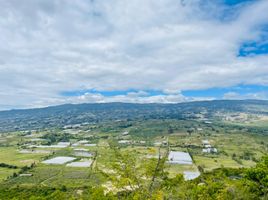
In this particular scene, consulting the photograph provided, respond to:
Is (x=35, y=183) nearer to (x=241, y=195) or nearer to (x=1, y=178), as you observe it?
(x=1, y=178)

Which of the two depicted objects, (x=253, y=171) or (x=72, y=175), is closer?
(x=253, y=171)

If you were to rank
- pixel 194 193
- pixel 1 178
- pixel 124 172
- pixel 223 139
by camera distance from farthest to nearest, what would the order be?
pixel 223 139
pixel 1 178
pixel 194 193
pixel 124 172

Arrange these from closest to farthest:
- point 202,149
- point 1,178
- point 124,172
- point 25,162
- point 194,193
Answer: point 124,172 < point 194,193 < point 1,178 < point 25,162 < point 202,149

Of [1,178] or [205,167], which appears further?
[205,167]

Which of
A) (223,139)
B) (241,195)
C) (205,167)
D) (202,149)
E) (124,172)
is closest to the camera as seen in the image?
(124,172)

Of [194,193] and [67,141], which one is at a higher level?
[194,193]

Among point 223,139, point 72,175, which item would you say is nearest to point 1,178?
point 72,175

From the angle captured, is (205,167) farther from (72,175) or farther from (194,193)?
(194,193)

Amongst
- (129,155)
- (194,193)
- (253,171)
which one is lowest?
(194,193)

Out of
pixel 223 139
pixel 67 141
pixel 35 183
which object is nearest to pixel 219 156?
pixel 223 139
